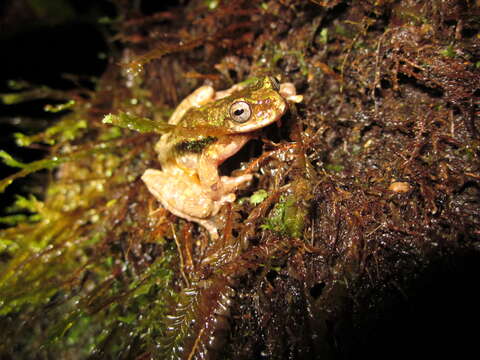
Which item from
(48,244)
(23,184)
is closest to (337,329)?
(48,244)

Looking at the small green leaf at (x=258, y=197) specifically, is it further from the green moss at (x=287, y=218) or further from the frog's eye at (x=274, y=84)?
the frog's eye at (x=274, y=84)

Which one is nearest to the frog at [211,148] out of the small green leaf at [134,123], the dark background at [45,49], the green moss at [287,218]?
the small green leaf at [134,123]

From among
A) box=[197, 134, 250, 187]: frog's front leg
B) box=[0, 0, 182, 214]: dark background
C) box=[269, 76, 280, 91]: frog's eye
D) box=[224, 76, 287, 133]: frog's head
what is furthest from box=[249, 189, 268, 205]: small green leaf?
box=[0, 0, 182, 214]: dark background

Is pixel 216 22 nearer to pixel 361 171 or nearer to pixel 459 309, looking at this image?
pixel 361 171

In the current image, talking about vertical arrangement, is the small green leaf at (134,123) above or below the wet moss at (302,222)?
above

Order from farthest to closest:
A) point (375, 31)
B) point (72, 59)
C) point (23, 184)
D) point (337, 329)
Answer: point (72, 59), point (23, 184), point (375, 31), point (337, 329)

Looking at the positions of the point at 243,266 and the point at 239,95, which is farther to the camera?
the point at 239,95

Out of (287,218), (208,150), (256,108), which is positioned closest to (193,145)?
(208,150)
